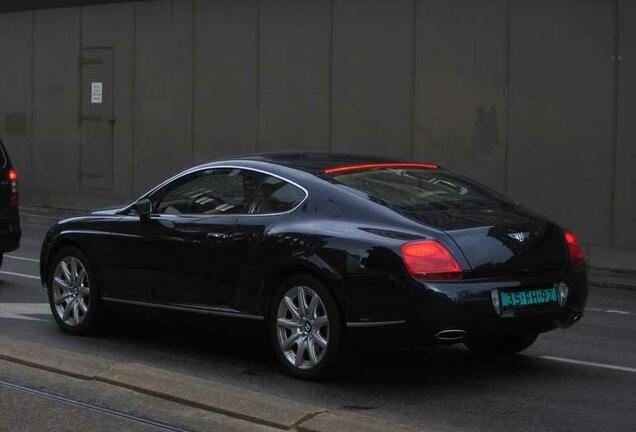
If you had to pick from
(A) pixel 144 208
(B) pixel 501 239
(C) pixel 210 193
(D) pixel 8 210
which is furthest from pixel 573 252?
(D) pixel 8 210

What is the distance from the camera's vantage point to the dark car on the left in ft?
38.5

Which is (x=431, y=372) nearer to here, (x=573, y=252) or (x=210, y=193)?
(x=573, y=252)

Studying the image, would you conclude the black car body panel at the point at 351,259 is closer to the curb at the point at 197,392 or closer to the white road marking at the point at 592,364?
the curb at the point at 197,392

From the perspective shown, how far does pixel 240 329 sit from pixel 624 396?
254 centimetres

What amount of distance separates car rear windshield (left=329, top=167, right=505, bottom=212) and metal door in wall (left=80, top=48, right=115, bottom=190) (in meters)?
15.1

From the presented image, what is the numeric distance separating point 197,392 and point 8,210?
6110 millimetres

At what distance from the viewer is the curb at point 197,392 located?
577cm

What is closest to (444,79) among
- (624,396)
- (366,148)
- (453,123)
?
(453,123)

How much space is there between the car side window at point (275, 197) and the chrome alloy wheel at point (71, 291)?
6.09 feet

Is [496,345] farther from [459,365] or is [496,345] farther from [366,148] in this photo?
[366,148]

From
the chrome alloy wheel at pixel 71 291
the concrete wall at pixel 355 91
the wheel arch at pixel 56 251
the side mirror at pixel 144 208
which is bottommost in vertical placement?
the chrome alloy wheel at pixel 71 291

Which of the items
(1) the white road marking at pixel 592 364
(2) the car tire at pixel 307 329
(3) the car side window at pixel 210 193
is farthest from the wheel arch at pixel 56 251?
(1) the white road marking at pixel 592 364

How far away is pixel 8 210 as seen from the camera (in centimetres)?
1184

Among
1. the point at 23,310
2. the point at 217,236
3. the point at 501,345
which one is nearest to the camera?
the point at 217,236
